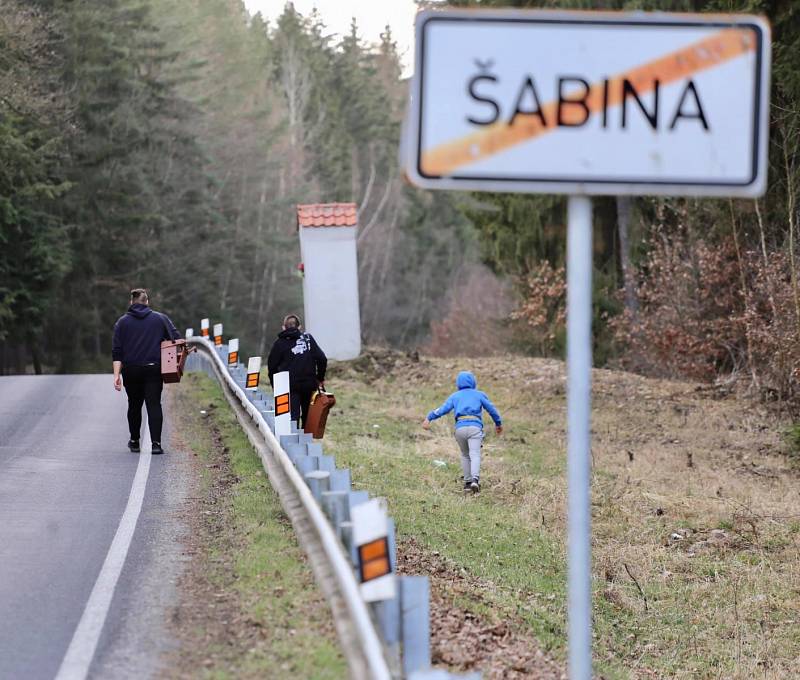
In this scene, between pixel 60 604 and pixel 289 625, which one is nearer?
pixel 289 625

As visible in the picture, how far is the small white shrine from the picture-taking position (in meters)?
27.9

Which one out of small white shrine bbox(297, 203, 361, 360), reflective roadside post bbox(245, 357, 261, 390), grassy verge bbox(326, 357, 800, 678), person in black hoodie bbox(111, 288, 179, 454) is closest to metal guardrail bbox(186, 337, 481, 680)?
grassy verge bbox(326, 357, 800, 678)

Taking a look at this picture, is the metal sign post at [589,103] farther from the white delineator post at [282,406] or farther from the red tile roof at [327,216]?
the red tile roof at [327,216]

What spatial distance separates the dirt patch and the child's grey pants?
4.55 meters

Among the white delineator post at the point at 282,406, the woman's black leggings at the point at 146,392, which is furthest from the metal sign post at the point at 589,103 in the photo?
the woman's black leggings at the point at 146,392

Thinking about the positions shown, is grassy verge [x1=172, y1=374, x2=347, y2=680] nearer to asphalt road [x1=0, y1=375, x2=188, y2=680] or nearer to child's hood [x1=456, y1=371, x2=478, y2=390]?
asphalt road [x1=0, y1=375, x2=188, y2=680]

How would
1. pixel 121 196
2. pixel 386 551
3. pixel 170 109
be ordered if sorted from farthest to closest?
1. pixel 170 109
2. pixel 121 196
3. pixel 386 551

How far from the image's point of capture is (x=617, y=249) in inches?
1294

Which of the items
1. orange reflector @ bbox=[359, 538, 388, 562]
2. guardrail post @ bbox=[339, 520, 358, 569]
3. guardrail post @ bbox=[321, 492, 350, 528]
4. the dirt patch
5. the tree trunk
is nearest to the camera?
orange reflector @ bbox=[359, 538, 388, 562]

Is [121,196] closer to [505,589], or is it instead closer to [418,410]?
[418,410]

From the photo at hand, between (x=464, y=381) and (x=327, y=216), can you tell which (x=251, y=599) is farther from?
(x=327, y=216)

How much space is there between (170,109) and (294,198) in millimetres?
13346

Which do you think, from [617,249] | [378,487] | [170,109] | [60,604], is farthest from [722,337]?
[170,109]

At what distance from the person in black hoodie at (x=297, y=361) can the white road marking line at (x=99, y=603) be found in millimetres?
3482
